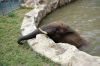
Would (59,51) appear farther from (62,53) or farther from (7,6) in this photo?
(7,6)

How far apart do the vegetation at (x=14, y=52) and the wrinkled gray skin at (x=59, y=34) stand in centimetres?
37

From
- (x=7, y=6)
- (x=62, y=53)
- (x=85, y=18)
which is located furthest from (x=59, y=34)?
(x=7, y=6)

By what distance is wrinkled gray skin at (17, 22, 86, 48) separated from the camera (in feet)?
25.5

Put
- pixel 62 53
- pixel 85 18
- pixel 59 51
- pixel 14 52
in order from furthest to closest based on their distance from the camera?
pixel 85 18 → pixel 14 52 → pixel 59 51 → pixel 62 53

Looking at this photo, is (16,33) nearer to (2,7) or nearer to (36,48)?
(36,48)

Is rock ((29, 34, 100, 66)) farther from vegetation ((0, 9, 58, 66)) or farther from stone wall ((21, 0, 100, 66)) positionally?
vegetation ((0, 9, 58, 66))

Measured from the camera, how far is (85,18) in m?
11.0

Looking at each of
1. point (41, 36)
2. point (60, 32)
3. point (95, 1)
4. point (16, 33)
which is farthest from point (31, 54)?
point (95, 1)

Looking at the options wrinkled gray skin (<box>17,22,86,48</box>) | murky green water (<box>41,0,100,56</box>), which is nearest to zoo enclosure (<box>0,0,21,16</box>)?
murky green water (<box>41,0,100,56</box>)

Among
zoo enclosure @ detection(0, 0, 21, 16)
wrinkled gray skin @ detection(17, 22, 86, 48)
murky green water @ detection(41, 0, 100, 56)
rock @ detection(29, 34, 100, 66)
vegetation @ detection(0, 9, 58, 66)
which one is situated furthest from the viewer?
zoo enclosure @ detection(0, 0, 21, 16)

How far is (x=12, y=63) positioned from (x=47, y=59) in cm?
84

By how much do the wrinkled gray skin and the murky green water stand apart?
426 millimetres

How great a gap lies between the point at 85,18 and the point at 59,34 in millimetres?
3391

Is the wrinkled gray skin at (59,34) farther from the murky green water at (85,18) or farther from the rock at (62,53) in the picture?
the murky green water at (85,18)
